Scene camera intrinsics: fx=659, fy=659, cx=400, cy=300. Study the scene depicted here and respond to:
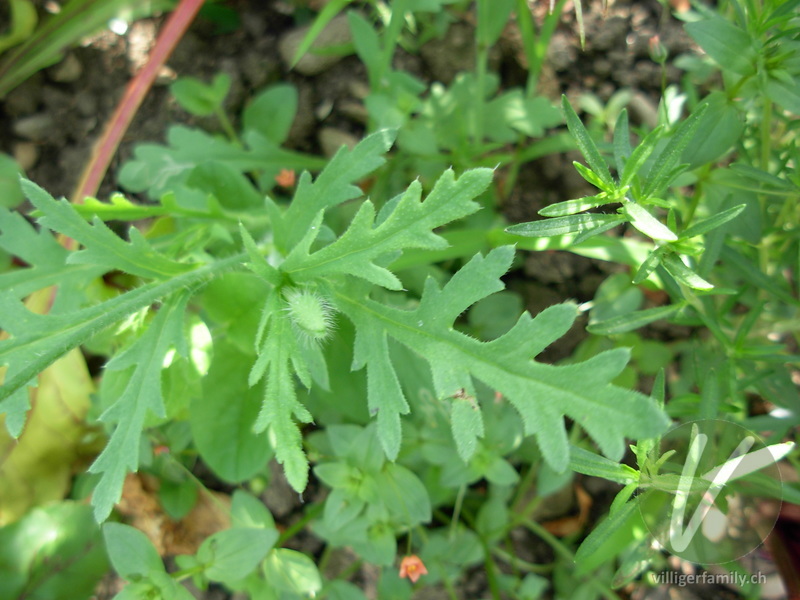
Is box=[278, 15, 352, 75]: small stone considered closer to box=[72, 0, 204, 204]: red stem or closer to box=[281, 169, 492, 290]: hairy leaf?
box=[72, 0, 204, 204]: red stem

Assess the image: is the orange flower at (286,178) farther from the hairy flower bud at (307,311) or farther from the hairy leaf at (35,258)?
the hairy flower bud at (307,311)

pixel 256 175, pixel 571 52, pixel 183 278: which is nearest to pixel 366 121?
pixel 256 175

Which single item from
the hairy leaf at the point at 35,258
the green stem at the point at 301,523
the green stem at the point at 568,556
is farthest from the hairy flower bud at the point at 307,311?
the green stem at the point at 568,556

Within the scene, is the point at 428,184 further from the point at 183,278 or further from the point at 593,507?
the point at 593,507

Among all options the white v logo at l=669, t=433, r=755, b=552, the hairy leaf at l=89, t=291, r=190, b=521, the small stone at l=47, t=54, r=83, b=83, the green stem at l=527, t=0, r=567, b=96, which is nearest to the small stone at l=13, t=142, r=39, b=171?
the small stone at l=47, t=54, r=83, b=83

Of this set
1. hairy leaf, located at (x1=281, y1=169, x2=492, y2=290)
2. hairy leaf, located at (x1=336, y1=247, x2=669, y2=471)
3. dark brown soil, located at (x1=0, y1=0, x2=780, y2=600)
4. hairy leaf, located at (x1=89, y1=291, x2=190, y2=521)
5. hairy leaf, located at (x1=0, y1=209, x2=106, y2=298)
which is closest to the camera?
hairy leaf, located at (x1=336, y1=247, x2=669, y2=471)

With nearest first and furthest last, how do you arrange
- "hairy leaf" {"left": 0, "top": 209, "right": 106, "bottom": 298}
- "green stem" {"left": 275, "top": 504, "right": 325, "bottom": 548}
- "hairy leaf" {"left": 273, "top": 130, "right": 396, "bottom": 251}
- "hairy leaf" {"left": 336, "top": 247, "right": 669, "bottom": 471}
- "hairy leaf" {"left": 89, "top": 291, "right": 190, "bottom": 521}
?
"hairy leaf" {"left": 336, "top": 247, "right": 669, "bottom": 471} < "hairy leaf" {"left": 89, "top": 291, "right": 190, "bottom": 521} < "hairy leaf" {"left": 273, "top": 130, "right": 396, "bottom": 251} < "hairy leaf" {"left": 0, "top": 209, "right": 106, "bottom": 298} < "green stem" {"left": 275, "top": 504, "right": 325, "bottom": 548}
